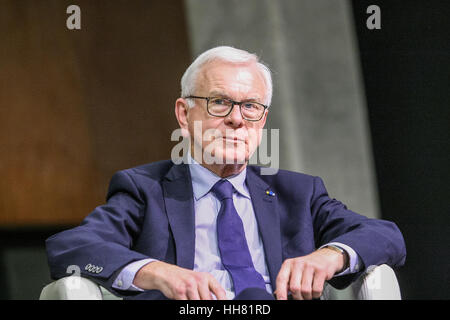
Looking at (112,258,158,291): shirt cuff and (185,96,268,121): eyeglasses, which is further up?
(185,96,268,121): eyeglasses

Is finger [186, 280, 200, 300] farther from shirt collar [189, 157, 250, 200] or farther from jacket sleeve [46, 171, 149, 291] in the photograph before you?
shirt collar [189, 157, 250, 200]

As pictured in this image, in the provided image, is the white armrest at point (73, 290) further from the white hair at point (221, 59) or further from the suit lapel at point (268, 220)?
the white hair at point (221, 59)

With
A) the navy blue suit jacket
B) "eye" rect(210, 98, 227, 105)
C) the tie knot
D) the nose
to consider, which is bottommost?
the navy blue suit jacket

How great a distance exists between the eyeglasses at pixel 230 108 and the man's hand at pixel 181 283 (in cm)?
56

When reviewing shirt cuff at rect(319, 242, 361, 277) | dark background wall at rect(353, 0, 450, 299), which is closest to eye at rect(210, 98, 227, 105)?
shirt cuff at rect(319, 242, 361, 277)

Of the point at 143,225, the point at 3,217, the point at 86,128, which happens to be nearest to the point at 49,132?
the point at 86,128

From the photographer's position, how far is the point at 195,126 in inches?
84.8

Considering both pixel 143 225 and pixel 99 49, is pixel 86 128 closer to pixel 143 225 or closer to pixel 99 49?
pixel 99 49

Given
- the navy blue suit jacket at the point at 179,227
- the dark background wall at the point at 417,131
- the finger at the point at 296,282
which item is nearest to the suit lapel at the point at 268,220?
the navy blue suit jacket at the point at 179,227

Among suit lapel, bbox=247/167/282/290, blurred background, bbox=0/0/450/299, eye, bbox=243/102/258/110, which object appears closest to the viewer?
suit lapel, bbox=247/167/282/290

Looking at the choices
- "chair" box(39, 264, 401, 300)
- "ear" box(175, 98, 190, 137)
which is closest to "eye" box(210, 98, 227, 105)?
"ear" box(175, 98, 190, 137)

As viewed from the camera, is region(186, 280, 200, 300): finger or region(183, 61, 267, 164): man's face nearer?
region(186, 280, 200, 300): finger

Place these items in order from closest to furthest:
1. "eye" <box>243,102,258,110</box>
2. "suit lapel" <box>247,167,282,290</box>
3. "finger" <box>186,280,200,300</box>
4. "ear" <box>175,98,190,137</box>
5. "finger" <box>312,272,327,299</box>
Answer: "finger" <box>186,280,200,300</box> < "finger" <box>312,272,327,299</box> < "suit lapel" <box>247,167,282,290</box> < "eye" <box>243,102,258,110</box> < "ear" <box>175,98,190,137</box>

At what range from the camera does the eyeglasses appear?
6.84 feet
